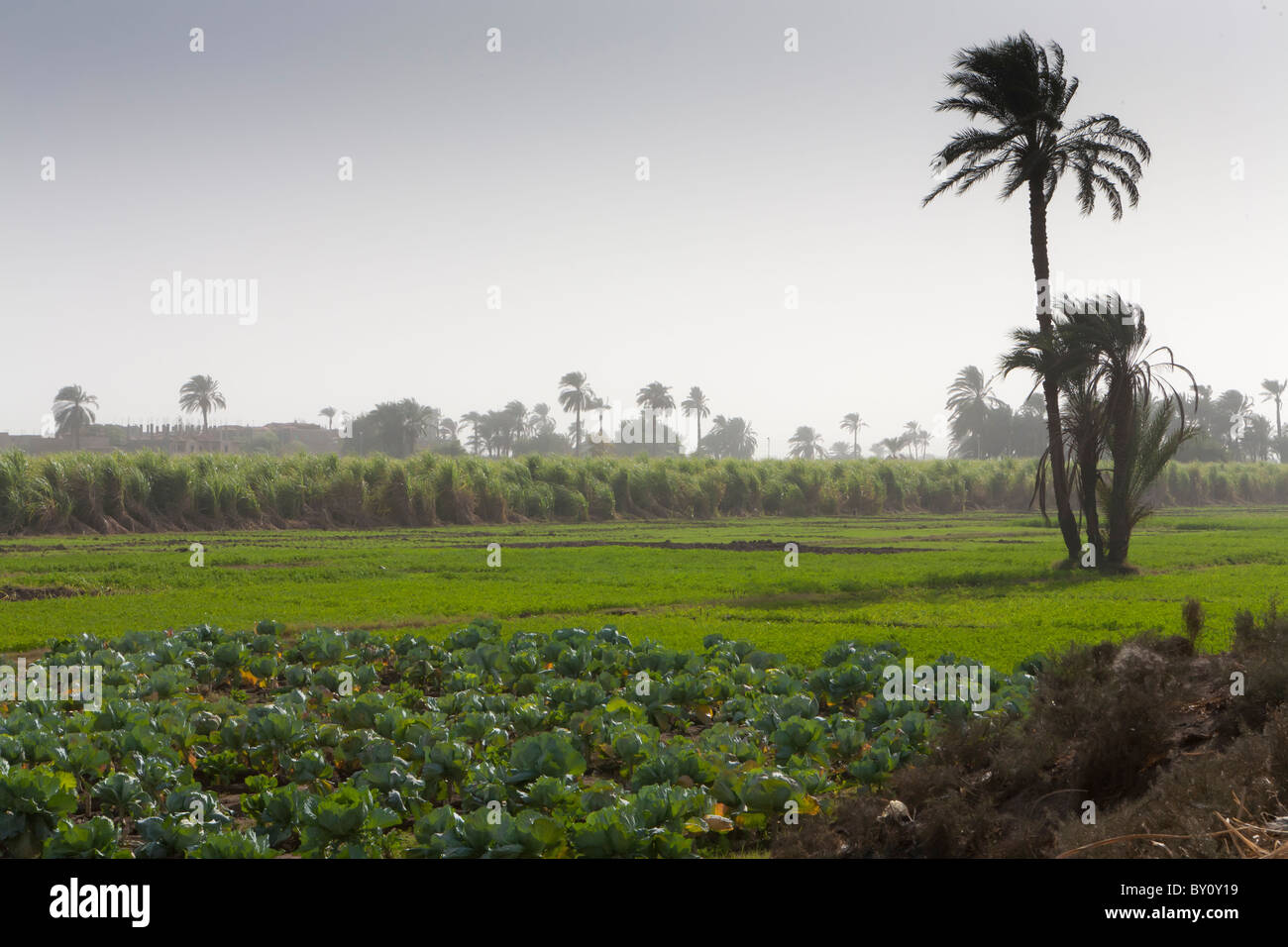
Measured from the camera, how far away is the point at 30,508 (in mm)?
36438

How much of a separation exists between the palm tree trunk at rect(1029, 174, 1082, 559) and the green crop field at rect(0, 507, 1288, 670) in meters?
1.56

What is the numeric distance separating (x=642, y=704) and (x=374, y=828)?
12.3 feet

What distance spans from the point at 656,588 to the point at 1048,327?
14045mm

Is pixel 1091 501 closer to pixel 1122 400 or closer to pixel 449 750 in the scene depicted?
pixel 1122 400

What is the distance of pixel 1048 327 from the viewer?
89.9 ft

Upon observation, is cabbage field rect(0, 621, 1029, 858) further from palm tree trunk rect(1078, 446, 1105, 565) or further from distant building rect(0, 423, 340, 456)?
distant building rect(0, 423, 340, 456)

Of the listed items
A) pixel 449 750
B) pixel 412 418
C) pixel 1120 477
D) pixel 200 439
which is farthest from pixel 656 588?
pixel 200 439

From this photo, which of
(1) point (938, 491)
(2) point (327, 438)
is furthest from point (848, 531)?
(2) point (327, 438)

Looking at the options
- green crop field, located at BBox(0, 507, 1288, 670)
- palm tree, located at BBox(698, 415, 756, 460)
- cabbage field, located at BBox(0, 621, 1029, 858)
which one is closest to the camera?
cabbage field, located at BBox(0, 621, 1029, 858)

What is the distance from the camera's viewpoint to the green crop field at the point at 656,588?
15844mm

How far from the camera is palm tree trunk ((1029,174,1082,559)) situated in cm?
2747

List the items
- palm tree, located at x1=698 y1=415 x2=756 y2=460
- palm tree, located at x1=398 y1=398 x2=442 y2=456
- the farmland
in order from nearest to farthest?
the farmland < palm tree, located at x1=398 y1=398 x2=442 y2=456 < palm tree, located at x1=698 y1=415 x2=756 y2=460

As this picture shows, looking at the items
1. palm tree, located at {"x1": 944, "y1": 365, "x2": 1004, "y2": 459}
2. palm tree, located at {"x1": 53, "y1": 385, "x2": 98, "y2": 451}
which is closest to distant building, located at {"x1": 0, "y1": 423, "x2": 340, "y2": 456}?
palm tree, located at {"x1": 53, "y1": 385, "x2": 98, "y2": 451}
